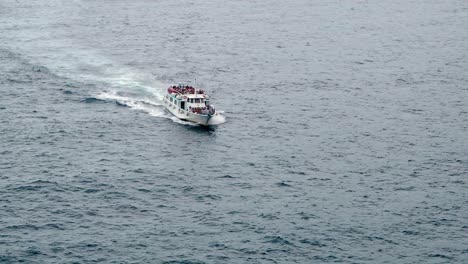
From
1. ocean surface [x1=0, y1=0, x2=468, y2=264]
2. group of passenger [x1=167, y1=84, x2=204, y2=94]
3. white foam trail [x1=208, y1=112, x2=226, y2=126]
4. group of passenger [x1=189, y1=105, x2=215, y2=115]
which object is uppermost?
group of passenger [x1=167, y1=84, x2=204, y2=94]

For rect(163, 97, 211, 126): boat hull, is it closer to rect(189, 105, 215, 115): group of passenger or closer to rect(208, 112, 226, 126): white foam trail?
rect(189, 105, 215, 115): group of passenger

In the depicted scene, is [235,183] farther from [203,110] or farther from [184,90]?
[184,90]

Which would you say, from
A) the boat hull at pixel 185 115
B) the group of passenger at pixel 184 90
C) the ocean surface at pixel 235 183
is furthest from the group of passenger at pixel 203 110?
the group of passenger at pixel 184 90

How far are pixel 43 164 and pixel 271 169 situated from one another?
48906 millimetres

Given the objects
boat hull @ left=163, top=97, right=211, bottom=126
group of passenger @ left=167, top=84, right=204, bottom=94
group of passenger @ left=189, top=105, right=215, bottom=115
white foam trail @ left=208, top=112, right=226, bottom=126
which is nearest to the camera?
boat hull @ left=163, top=97, right=211, bottom=126

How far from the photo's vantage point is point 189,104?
614ft

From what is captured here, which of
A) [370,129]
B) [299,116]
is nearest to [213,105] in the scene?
[299,116]

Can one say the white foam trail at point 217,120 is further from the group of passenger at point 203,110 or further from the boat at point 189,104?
the group of passenger at point 203,110

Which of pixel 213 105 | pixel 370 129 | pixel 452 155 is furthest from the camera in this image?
pixel 213 105

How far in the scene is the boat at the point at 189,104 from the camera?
18425 cm

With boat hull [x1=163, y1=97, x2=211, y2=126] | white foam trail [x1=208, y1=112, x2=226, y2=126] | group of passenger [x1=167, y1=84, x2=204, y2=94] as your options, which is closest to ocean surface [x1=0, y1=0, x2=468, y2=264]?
white foam trail [x1=208, y1=112, x2=226, y2=126]

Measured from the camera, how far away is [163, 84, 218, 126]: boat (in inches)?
7254

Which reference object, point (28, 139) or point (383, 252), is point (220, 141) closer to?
point (28, 139)

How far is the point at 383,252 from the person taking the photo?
422ft
